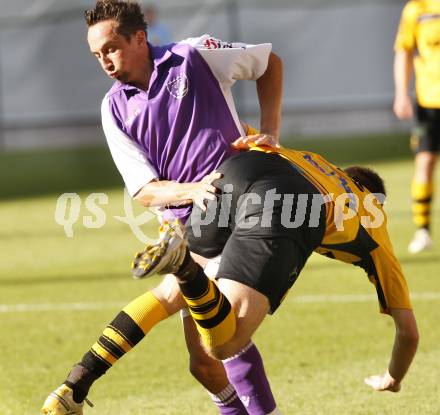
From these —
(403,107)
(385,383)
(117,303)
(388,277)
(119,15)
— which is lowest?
(117,303)

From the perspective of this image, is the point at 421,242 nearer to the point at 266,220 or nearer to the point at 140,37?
the point at 140,37

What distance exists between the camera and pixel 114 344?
4848mm

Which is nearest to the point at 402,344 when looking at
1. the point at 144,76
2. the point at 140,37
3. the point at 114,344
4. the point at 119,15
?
the point at 114,344

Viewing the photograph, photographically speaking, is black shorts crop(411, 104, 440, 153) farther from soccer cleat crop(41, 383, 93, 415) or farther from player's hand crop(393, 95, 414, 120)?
soccer cleat crop(41, 383, 93, 415)

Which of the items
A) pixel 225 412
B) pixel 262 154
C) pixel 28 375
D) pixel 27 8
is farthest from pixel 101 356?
pixel 27 8

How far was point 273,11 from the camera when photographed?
23.5 meters

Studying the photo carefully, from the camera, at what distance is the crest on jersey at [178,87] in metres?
5.05

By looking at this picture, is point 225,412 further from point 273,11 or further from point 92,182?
point 273,11

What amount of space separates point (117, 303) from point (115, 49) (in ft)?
12.0

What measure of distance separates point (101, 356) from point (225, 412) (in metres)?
0.71

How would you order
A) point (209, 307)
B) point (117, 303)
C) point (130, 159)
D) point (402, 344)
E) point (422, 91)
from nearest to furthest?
point (209, 307) → point (402, 344) → point (130, 159) → point (117, 303) → point (422, 91)

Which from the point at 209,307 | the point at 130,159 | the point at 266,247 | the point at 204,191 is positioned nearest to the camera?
the point at 209,307

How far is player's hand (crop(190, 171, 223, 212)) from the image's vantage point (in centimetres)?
464

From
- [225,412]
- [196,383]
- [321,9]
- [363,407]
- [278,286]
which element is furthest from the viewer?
[321,9]
